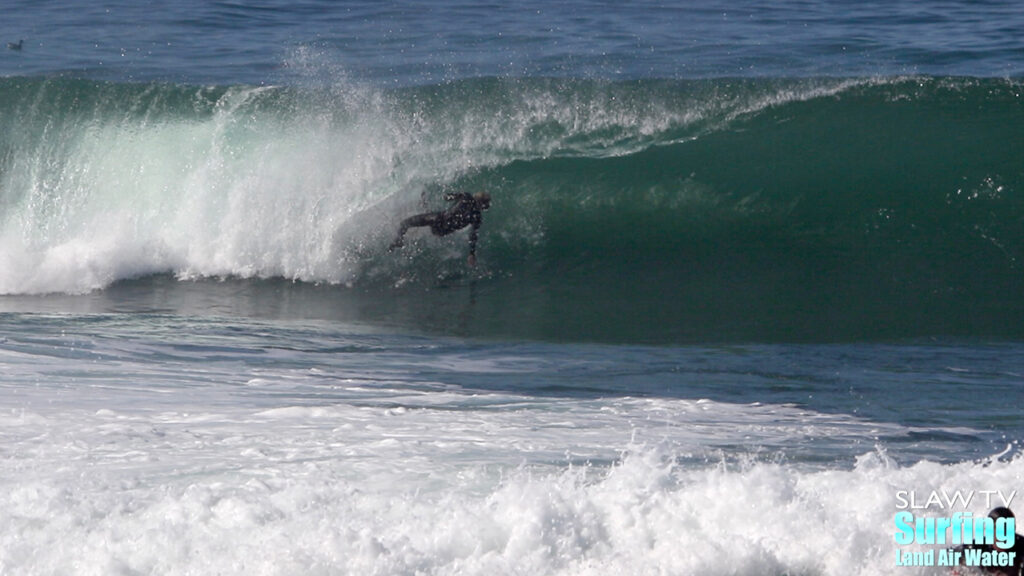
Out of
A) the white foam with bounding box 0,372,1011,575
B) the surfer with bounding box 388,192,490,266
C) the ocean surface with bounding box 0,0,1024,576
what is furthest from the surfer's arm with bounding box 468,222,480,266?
the white foam with bounding box 0,372,1011,575

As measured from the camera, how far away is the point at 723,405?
6.71 metres

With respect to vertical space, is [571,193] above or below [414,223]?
above

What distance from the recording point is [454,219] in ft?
36.3

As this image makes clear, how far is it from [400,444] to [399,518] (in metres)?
1.01

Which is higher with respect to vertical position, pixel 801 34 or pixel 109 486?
pixel 801 34

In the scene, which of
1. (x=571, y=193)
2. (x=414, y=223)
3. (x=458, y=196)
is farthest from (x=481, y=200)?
(x=571, y=193)

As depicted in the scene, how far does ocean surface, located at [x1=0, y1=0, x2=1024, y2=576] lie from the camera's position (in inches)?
176

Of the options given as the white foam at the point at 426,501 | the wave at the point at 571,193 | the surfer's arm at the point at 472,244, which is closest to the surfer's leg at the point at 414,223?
the wave at the point at 571,193

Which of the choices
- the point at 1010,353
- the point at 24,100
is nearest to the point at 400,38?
the point at 24,100

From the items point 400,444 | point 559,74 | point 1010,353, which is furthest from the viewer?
point 559,74

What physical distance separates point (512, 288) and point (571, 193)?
2.02m

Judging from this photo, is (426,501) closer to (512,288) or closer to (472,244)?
(512,288)

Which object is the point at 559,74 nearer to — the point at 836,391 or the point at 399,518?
the point at 836,391

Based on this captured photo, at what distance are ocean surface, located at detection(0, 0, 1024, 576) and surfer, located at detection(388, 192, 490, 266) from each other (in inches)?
6.4
